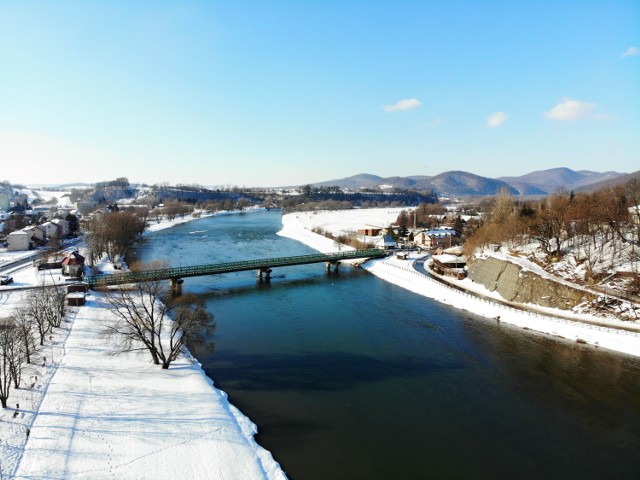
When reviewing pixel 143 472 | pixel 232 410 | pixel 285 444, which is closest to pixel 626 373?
pixel 285 444

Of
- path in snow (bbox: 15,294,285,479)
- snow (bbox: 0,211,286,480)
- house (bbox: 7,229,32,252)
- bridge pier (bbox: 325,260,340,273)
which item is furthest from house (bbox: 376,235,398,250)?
house (bbox: 7,229,32,252)

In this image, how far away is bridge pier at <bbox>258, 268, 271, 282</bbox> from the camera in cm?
3962

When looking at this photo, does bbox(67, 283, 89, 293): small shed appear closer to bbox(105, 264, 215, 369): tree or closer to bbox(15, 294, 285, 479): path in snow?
bbox(105, 264, 215, 369): tree

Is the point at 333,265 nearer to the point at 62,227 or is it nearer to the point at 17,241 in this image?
the point at 17,241

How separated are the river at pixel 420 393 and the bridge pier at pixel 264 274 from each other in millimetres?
8424

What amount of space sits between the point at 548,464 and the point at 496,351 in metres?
9.78

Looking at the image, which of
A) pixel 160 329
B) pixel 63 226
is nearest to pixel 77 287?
pixel 160 329

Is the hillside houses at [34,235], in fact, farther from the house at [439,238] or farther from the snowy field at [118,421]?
the house at [439,238]

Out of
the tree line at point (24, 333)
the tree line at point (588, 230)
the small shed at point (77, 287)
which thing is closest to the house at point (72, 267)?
the small shed at point (77, 287)

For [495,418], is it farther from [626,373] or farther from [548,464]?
[626,373]

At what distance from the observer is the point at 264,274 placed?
40.4m

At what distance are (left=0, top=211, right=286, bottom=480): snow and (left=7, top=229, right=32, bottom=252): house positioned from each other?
40751mm

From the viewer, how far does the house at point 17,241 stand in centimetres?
5166

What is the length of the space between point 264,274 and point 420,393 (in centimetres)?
2507
